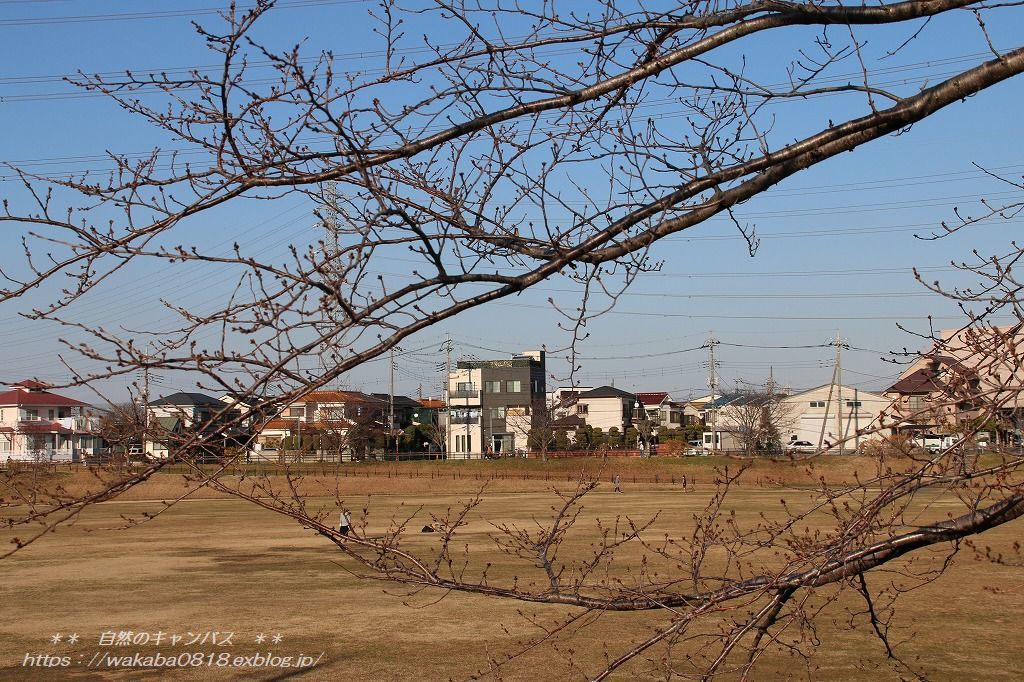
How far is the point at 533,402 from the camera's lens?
5897 centimetres

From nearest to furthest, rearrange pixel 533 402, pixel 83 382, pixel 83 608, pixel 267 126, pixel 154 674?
pixel 83 382
pixel 267 126
pixel 154 674
pixel 83 608
pixel 533 402

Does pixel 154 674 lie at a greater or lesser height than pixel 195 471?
lesser

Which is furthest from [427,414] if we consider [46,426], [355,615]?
[355,615]

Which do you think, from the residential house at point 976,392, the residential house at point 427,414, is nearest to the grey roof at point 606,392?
the residential house at point 427,414

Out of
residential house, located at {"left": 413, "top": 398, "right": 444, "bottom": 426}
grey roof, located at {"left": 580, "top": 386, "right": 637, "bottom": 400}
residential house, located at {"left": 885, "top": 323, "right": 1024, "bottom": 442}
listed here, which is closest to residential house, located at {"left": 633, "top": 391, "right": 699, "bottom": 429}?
grey roof, located at {"left": 580, "top": 386, "right": 637, "bottom": 400}

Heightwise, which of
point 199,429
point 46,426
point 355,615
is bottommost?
point 355,615

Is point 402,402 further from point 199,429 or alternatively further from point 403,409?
point 199,429

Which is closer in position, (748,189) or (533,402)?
(748,189)

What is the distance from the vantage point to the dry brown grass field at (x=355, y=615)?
9.25 m

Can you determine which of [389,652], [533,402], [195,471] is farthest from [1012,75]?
[533,402]

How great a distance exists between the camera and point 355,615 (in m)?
12.2

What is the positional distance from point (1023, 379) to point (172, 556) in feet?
60.1

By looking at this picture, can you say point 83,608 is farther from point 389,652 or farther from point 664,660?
point 664,660

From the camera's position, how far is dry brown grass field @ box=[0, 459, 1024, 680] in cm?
925
